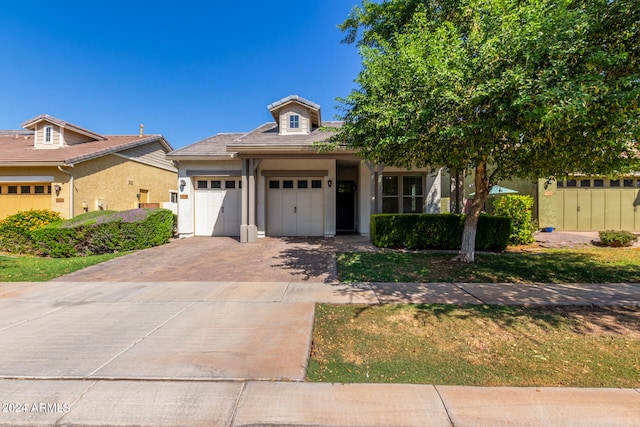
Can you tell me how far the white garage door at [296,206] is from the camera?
41.4 feet

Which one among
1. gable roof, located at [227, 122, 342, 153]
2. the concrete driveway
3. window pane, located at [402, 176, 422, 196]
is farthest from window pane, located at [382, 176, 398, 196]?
the concrete driveway

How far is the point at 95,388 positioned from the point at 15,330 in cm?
236

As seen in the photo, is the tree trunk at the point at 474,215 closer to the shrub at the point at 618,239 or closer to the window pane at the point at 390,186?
the window pane at the point at 390,186

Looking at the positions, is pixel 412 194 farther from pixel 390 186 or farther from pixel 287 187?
pixel 287 187

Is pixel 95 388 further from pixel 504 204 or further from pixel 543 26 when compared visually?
pixel 504 204

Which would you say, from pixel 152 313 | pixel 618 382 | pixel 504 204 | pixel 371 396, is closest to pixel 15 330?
pixel 152 313

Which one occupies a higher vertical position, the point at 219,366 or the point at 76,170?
the point at 76,170

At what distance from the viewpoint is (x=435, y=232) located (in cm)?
949

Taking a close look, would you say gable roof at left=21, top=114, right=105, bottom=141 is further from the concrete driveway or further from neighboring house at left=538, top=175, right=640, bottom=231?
neighboring house at left=538, top=175, right=640, bottom=231

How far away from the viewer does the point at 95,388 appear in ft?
8.54

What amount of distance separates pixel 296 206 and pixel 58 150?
11.7 metres

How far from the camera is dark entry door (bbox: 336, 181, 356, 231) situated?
13727 mm

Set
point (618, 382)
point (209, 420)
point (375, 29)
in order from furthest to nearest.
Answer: point (375, 29)
point (618, 382)
point (209, 420)

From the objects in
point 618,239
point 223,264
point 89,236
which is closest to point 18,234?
point 89,236
